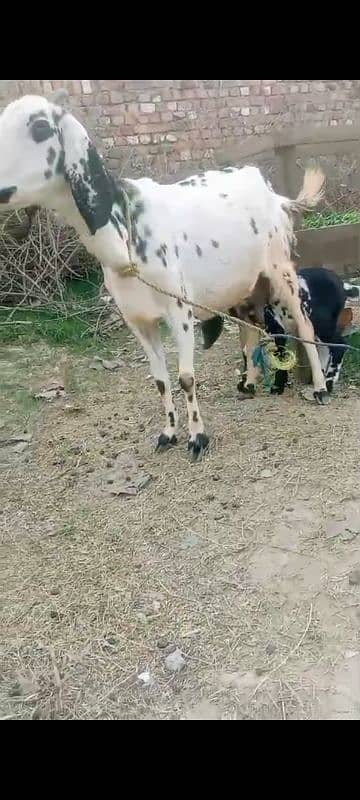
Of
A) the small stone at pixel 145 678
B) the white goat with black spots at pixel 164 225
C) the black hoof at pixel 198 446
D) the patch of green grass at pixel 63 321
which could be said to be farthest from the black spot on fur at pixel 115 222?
the patch of green grass at pixel 63 321

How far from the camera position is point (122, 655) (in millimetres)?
2428

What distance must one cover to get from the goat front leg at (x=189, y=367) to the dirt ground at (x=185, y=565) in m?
0.09

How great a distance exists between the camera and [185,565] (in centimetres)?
288

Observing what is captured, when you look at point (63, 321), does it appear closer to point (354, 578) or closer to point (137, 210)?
point (137, 210)

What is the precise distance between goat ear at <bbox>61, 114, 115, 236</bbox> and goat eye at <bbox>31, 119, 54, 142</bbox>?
86 mm

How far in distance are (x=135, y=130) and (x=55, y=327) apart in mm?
2464

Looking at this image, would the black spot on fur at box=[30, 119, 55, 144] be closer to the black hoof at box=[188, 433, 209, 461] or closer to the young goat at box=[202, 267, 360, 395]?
the black hoof at box=[188, 433, 209, 461]

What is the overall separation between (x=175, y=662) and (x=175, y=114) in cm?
646

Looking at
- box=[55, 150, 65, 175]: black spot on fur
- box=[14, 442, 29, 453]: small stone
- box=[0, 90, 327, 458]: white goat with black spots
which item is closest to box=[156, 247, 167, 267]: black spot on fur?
box=[0, 90, 327, 458]: white goat with black spots

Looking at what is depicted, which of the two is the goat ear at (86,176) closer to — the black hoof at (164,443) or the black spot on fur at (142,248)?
the black spot on fur at (142,248)

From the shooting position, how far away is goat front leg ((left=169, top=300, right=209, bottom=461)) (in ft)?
11.3

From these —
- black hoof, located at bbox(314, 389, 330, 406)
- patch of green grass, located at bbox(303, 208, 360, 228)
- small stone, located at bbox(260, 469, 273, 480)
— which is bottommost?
black hoof, located at bbox(314, 389, 330, 406)

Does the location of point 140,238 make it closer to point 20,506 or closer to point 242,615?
point 20,506

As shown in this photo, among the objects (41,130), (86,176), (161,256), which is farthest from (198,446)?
(41,130)
